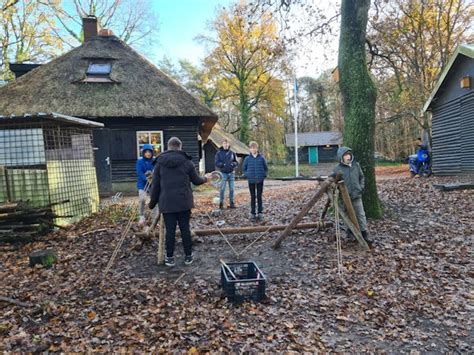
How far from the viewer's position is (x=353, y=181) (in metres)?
6.06

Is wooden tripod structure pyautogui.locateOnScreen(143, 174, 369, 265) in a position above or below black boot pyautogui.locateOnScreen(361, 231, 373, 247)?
above

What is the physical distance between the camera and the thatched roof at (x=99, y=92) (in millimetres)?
14609

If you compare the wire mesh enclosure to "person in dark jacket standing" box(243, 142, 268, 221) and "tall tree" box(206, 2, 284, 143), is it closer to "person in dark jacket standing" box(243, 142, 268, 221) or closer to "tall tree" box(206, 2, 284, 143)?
"person in dark jacket standing" box(243, 142, 268, 221)

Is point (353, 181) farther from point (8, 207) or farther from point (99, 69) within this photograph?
point (99, 69)

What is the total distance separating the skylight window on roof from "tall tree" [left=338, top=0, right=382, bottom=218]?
41.2ft

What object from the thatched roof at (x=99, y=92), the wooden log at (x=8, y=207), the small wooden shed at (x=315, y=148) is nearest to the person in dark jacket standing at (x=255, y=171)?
the wooden log at (x=8, y=207)

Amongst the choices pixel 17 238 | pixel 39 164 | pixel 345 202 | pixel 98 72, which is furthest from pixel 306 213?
pixel 98 72

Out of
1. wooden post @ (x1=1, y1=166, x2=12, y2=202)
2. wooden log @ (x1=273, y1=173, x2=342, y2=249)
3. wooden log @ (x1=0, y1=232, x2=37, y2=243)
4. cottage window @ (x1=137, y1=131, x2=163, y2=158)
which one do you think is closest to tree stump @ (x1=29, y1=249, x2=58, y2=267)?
wooden log @ (x1=0, y1=232, x2=37, y2=243)

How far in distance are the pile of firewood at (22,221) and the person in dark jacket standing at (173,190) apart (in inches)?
128

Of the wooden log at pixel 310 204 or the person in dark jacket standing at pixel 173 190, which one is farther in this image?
→ the wooden log at pixel 310 204

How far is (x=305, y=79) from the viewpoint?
45.7 meters

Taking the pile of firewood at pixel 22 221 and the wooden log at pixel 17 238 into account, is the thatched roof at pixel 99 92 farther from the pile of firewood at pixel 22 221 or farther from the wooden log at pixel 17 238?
the wooden log at pixel 17 238

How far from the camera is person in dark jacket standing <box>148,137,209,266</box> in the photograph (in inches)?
208

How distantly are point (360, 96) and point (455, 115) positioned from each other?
9.39 meters
